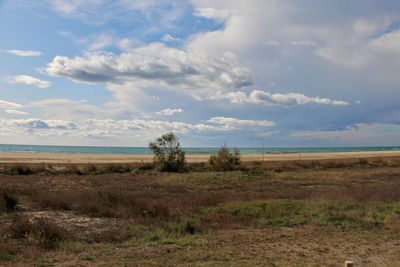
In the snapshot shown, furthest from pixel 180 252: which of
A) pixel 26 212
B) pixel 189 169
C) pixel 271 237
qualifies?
pixel 189 169

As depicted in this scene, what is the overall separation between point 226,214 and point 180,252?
4955 mm

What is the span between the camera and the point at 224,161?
129 ft

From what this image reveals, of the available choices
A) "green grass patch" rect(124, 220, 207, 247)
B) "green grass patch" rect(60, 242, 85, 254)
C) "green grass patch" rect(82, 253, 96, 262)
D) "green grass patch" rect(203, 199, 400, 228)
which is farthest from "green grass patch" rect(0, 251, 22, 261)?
"green grass patch" rect(203, 199, 400, 228)

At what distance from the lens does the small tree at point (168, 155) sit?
3897 cm

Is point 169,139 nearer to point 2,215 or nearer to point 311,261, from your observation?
point 2,215

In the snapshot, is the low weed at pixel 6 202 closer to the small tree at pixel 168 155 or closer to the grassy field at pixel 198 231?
the grassy field at pixel 198 231

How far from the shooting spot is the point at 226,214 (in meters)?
13.0

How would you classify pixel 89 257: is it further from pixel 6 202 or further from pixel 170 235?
pixel 6 202

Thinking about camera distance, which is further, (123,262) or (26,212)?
(26,212)

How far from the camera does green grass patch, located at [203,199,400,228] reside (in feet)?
38.9

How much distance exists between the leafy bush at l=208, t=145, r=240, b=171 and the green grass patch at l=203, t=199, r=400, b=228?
23947 millimetres

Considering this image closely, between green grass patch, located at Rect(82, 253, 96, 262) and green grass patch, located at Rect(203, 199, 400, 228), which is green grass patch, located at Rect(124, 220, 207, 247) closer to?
green grass patch, located at Rect(82, 253, 96, 262)

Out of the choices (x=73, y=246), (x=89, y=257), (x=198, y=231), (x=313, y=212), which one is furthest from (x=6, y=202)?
(x=313, y=212)

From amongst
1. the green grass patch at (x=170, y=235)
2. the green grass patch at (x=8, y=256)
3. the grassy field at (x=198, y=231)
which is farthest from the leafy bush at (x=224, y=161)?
the green grass patch at (x=8, y=256)
